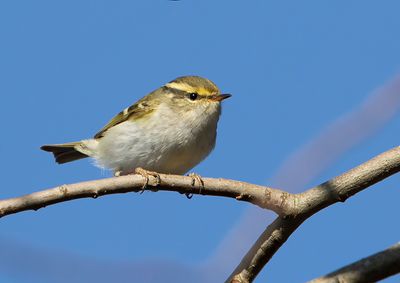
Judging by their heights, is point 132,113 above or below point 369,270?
above

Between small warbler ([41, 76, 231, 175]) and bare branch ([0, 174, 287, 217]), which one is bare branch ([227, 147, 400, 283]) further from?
small warbler ([41, 76, 231, 175])

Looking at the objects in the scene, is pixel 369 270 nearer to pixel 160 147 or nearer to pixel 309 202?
pixel 309 202

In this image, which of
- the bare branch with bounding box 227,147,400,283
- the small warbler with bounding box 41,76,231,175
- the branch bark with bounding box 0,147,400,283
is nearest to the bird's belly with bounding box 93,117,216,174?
the small warbler with bounding box 41,76,231,175

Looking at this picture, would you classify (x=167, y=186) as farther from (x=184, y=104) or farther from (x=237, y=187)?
(x=184, y=104)

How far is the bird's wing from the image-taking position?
6.16 metres

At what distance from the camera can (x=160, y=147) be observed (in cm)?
563

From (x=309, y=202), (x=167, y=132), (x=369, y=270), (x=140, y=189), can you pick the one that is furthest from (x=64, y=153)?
(x=369, y=270)

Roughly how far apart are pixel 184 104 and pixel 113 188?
9.02ft

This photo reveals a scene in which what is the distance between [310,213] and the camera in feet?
11.3

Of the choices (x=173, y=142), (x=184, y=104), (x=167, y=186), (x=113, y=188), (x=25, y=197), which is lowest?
(x=25, y=197)

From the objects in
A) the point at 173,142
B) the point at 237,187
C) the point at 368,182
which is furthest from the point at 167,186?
the point at 173,142

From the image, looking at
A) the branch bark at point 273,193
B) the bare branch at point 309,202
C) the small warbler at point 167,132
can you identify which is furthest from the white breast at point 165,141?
the bare branch at point 309,202

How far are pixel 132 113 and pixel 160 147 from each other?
2.72 feet

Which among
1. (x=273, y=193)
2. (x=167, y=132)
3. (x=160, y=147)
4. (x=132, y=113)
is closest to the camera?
(x=273, y=193)
